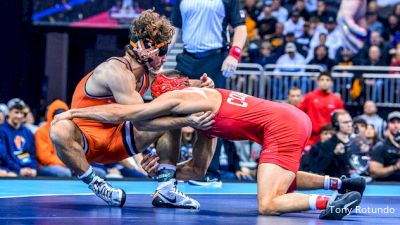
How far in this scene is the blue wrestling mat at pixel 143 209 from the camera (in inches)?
189

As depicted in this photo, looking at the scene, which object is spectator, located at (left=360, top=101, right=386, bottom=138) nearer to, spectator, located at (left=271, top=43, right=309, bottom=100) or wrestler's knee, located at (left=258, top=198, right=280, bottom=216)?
spectator, located at (left=271, top=43, right=309, bottom=100)

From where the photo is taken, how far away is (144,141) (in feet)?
18.8

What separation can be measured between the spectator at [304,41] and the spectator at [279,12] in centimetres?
48

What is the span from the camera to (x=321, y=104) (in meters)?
10.3

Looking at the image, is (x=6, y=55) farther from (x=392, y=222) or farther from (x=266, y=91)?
(x=392, y=222)

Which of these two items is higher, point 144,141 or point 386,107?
point 144,141

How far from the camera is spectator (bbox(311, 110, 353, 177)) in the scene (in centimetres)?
881

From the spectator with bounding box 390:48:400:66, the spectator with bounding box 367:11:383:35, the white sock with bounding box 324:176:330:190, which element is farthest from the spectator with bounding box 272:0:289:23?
the white sock with bounding box 324:176:330:190

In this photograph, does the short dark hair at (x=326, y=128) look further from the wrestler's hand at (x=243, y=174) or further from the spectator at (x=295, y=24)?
the spectator at (x=295, y=24)

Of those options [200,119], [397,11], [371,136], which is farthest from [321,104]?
[200,119]

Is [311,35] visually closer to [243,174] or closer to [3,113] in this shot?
[243,174]

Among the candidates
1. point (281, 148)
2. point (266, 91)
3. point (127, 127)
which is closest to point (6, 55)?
point (266, 91)

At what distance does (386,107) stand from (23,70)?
5050mm

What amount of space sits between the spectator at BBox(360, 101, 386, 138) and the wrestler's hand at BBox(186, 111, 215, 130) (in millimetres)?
5906
